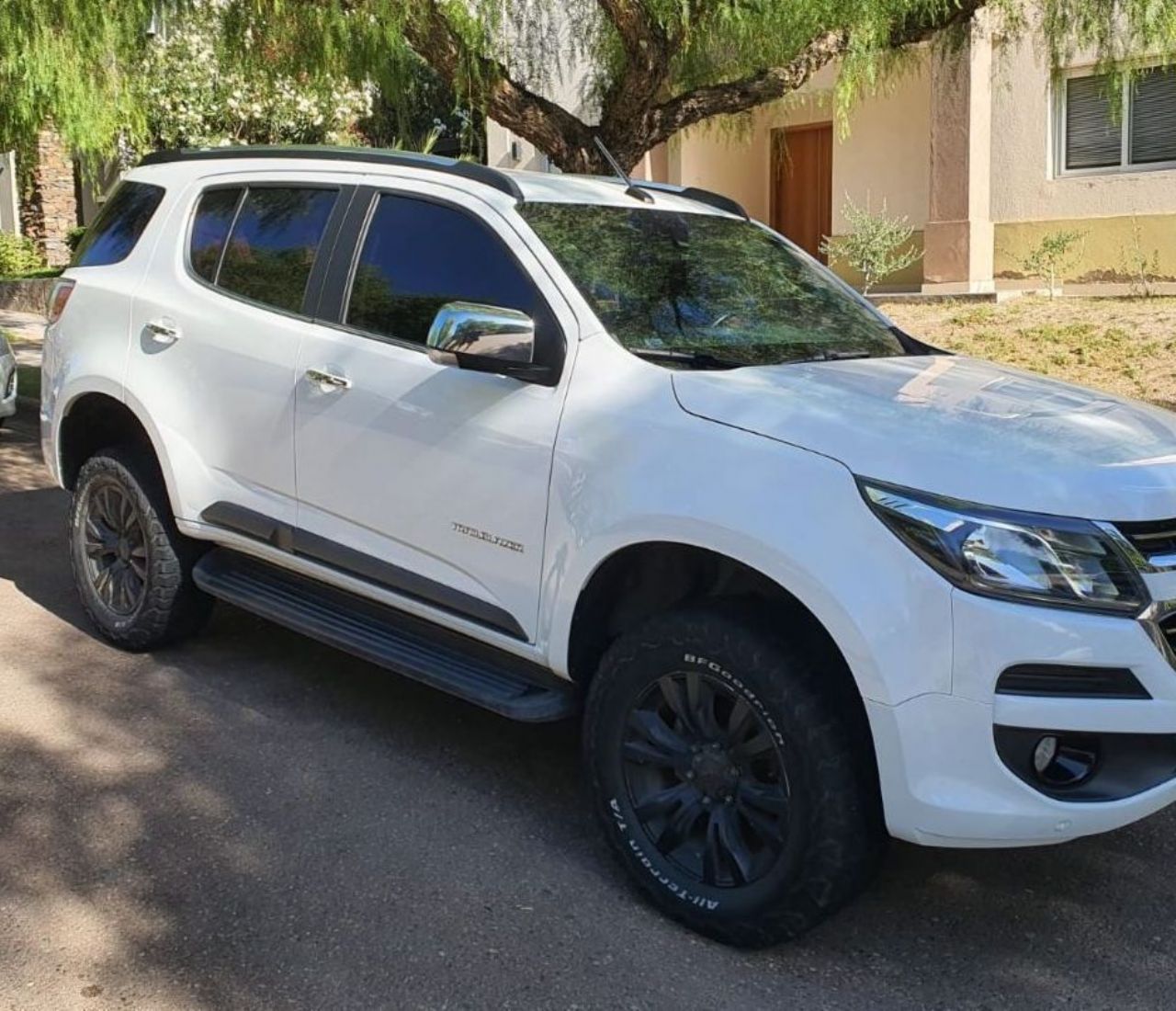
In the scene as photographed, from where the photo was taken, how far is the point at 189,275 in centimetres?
505

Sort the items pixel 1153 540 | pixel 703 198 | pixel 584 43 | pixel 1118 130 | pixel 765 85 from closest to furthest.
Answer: pixel 1153 540, pixel 703 198, pixel 765 85, pixel 584 43, pixel 1118 130

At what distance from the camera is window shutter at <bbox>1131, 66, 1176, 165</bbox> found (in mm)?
13617

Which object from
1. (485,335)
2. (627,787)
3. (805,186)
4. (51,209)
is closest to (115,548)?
(485,335)

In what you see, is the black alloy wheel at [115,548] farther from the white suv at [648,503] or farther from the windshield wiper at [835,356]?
the windshield wiper at [835,356]

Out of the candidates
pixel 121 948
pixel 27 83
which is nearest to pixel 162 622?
pixel 121 948

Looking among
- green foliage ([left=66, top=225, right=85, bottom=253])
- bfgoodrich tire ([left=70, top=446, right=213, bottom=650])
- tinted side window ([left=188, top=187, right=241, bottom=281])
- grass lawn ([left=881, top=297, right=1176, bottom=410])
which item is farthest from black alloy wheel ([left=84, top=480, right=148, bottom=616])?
green foliage ([left=66, top=225, right=85, bottom=253])

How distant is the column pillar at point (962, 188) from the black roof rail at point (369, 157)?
10.6m

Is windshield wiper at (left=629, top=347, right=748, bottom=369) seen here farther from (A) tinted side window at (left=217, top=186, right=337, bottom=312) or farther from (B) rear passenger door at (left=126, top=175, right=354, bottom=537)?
(A) tinted side window at (left=217, top=186, right=337, bottom=312)

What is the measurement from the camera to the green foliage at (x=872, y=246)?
47.0 feet

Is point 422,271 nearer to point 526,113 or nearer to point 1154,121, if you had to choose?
point 526,113

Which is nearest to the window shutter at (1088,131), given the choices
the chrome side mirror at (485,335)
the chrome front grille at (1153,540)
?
the chrome side mirror at (485,335)

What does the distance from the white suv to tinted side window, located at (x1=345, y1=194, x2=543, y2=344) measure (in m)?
0.01

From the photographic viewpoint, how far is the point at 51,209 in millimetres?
24453

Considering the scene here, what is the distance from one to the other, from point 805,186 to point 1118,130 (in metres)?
4.76
